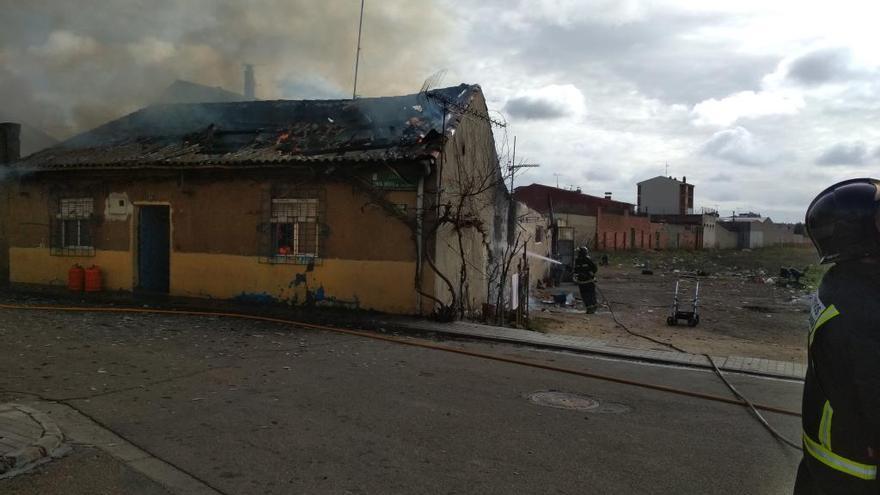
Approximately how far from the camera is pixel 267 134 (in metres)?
14.0

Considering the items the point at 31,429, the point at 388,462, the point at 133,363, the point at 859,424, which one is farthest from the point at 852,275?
the point at 133,363

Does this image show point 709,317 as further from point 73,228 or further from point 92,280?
point 73,228

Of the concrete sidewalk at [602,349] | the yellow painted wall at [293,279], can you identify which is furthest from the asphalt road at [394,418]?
the yellow painted wall at [293,279]

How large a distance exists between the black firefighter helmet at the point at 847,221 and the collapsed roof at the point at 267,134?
351 inches

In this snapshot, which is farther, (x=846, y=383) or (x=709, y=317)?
(x=709, y=317)

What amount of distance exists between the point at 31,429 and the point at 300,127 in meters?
10.5

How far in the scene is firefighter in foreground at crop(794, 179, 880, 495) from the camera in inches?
73.6

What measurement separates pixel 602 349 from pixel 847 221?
23.7 ft

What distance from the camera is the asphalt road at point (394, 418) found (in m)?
3.98

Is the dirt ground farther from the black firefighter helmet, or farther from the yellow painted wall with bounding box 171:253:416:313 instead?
the black firefighter helmet

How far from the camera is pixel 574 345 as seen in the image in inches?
369

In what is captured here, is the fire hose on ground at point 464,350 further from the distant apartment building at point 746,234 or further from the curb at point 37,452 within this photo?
the distant apartment building at point 746,234

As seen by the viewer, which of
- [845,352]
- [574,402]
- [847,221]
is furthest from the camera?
[574,402]

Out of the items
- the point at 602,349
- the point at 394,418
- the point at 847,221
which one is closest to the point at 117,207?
the point at 602,349
